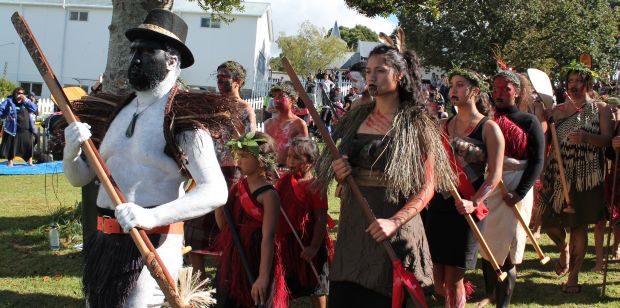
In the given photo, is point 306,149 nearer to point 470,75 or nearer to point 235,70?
point 470,75

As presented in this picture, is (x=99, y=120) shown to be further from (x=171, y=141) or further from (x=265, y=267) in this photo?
(x=265, y=267)

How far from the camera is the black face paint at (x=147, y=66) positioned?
2.95 m

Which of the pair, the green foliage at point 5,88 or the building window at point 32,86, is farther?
the building window at point 32,86

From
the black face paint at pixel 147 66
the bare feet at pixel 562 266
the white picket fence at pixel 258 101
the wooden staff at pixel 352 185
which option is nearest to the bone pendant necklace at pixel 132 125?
the black face paint at pixel 147 66

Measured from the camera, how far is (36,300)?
5676 millimetres

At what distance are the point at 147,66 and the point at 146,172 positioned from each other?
1.51 feet

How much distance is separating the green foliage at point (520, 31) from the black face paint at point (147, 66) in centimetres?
2262

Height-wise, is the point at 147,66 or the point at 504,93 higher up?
the point at 504,93

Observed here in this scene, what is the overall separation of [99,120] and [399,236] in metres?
1.57

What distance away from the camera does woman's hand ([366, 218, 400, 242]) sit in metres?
3.25

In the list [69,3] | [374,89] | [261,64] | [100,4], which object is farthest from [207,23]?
[374,89]

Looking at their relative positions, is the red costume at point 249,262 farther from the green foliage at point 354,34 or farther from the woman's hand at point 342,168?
the green foliage at point 354,34

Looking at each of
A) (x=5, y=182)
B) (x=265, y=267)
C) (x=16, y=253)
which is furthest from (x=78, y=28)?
(x=265, y=267)

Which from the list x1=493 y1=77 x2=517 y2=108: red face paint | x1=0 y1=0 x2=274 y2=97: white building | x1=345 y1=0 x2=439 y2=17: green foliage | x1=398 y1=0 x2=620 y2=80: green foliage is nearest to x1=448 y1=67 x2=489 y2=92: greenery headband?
x1=493 y1=77 x2=517 y2=108: red face paint
